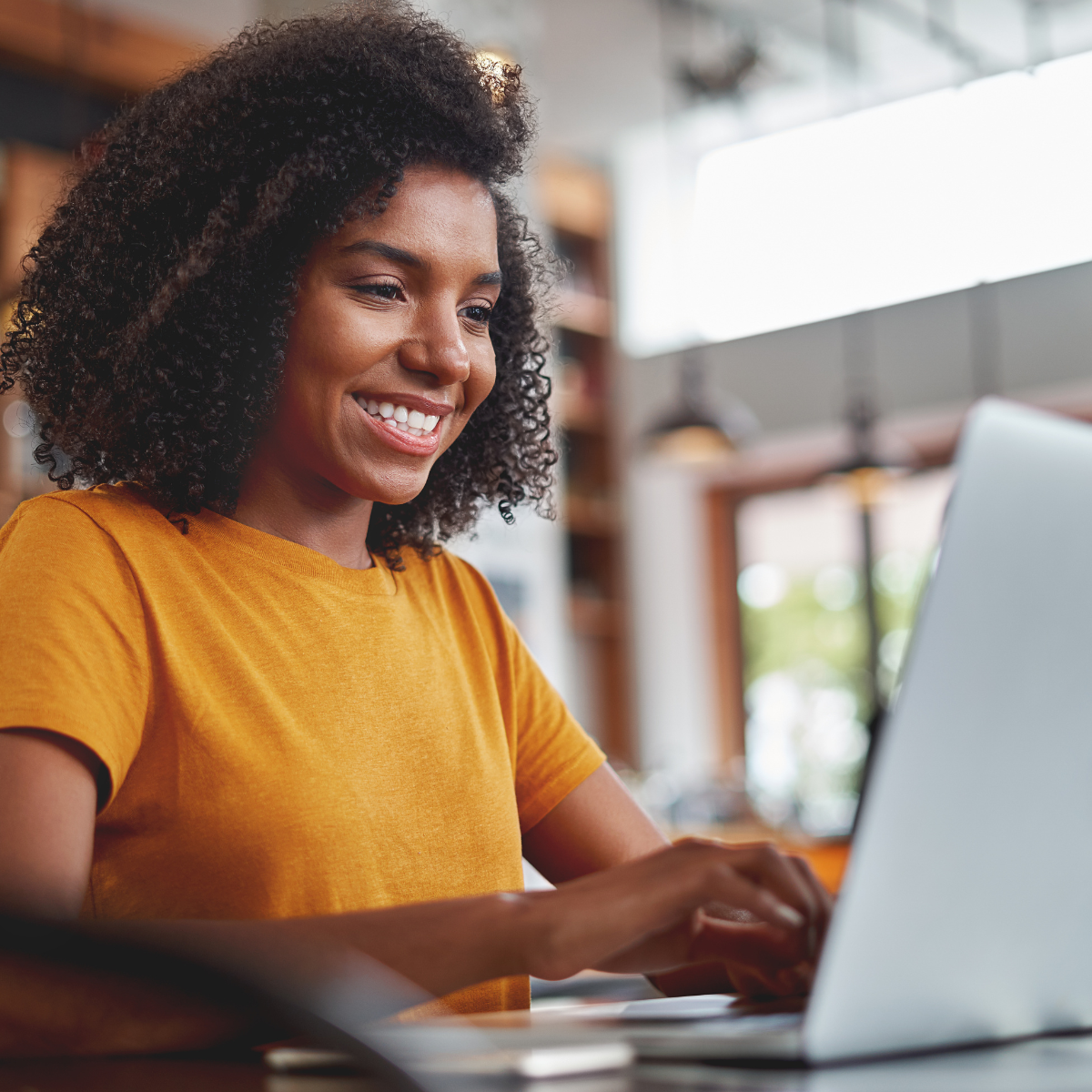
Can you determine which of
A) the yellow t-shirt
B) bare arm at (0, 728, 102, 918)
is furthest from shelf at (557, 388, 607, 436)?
bare arm at (0, 728, 102, 918)

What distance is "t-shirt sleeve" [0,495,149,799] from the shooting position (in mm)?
831

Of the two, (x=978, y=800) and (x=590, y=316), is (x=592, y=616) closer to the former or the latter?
(x=590, y=316)

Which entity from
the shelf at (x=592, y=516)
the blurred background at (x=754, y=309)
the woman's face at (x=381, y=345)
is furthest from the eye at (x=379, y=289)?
the shelf at (x=592, y=516)

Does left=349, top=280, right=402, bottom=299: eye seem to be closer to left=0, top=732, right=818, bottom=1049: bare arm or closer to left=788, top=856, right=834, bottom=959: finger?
left=0, top=732, right=818, bottom=1049: bare arm

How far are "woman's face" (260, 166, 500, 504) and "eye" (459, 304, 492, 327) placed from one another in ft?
0.09

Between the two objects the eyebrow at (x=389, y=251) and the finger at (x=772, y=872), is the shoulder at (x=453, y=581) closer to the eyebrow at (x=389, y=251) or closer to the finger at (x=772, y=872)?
the eyebrow at (x=389, y=251)

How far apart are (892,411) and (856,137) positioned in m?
1.36

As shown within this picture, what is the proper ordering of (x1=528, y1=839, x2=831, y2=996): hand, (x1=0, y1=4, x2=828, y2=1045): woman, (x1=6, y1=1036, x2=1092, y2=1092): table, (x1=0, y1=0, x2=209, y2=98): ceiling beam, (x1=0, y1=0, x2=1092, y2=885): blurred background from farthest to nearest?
(x1=0, y1=0, x2=1092, y2=885): blurred background, (x1=0, y1=0, x2=209, y2=98): ceiling beam, (x1=0, y1=4, x2=828, y2=1045): woman, (x1=528, y1=839, x2=831, y2=996): hand, (x1=6, y1=1036, x2=1092, y2=1092): table

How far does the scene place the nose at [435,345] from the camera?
42.6 inches

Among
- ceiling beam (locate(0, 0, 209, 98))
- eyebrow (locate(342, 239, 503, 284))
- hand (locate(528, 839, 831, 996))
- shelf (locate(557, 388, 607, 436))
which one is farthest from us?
shelf (locate(557, 388, 607, 436))

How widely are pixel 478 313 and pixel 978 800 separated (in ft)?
2.24

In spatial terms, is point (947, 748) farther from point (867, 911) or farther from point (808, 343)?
point (808, 343)

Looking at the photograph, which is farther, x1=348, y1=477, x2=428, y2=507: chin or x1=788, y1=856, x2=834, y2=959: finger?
x1=348, y1=477, x2=428, y2=507: chin

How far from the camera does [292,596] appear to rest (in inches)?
40.9
